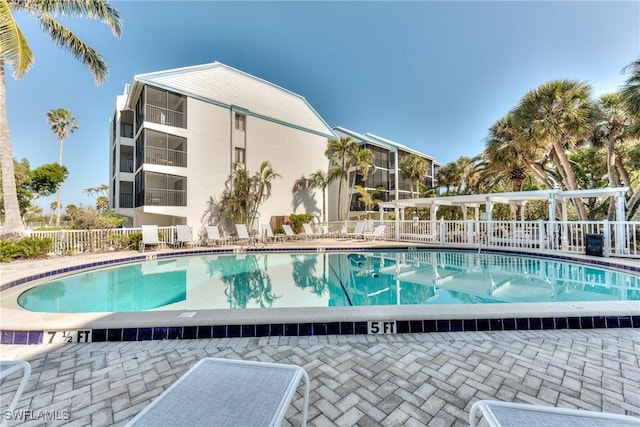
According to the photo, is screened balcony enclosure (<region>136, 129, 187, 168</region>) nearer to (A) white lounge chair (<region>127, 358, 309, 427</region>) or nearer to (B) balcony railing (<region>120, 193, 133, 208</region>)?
(B) balcony railing (<region>120, 193, 133, 208</region>)

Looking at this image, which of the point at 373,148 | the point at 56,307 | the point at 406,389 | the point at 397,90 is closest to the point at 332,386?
the point at 406,389

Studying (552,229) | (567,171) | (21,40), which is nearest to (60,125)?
(21,40)

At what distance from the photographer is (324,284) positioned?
6.75 metres

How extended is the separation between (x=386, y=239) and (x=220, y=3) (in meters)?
14.3

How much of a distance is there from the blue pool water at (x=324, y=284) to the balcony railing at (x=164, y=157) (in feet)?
20.7

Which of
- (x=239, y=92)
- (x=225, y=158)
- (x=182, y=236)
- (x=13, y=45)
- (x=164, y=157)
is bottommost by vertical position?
(x=182, y=236)

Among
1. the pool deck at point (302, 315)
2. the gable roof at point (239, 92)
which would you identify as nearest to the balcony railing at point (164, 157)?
the gable roof at point (239, 92)

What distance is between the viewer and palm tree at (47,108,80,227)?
83.1ft

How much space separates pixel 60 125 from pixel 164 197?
22464 millimetres

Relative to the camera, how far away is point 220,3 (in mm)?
12648

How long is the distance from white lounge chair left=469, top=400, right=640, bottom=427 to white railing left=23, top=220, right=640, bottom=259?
394 inches

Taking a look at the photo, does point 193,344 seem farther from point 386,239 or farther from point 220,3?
point 220,3

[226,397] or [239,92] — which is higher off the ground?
[239,92]

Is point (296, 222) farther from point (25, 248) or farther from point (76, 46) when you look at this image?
point (76, 46)
